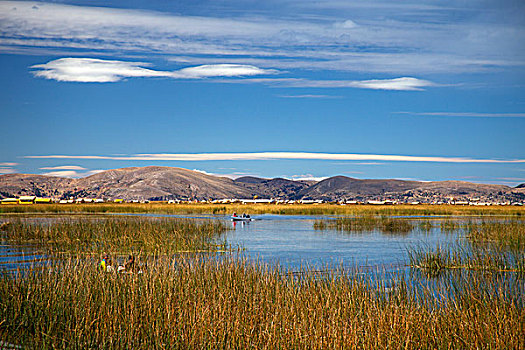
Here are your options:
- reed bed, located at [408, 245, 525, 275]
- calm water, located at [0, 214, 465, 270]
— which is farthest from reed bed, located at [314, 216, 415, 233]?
reed bed, located at [408, 245, 525, 275]

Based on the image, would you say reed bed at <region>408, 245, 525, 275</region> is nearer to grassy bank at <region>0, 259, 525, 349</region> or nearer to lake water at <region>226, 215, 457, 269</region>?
lake water at <region>226, 215, 457, 269</region>

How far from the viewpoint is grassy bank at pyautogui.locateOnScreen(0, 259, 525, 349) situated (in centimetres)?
750

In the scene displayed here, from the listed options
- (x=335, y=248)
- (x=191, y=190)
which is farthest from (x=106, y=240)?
(x=191, y=190)

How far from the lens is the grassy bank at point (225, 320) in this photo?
7504 mm

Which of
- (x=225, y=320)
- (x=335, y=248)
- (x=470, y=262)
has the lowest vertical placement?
(x=335, y=248)

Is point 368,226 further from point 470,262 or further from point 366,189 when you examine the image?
point 366,189

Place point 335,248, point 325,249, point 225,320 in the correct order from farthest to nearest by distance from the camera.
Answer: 1. point 335,248
2. point 325,249
3. point 225,320

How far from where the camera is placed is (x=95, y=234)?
2155cm

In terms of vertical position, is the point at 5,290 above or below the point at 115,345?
above

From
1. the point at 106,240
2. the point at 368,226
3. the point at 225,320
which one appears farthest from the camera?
the point at 368,226

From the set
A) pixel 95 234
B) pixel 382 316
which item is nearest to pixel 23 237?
pixel 95 234

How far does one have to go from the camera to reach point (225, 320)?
331 inches

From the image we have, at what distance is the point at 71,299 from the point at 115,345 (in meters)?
Result: 1.98

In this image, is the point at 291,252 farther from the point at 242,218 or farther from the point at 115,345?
the point at 242,218
